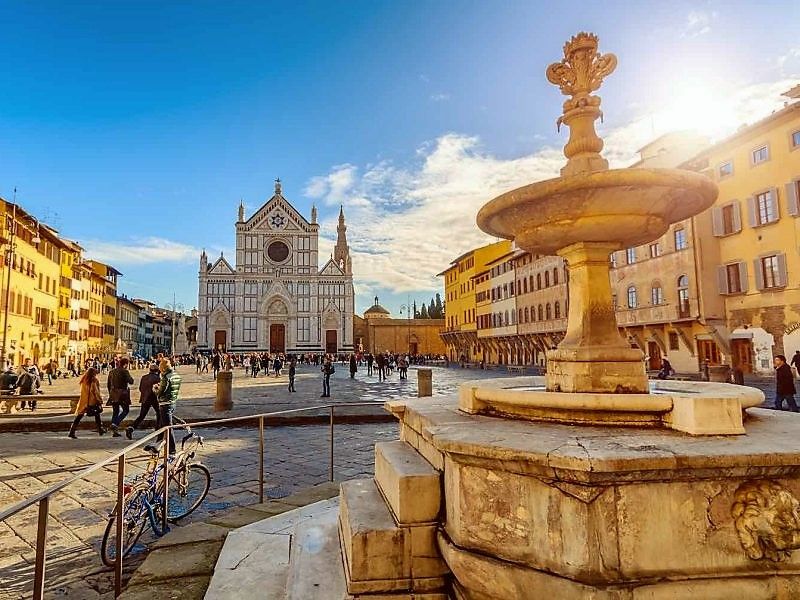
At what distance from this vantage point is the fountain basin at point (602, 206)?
3.24m

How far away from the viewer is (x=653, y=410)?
2.74m

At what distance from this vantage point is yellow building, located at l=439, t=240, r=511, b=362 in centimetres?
4569

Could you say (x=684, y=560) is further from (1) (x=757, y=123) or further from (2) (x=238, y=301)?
(2) (x=238, y=301)

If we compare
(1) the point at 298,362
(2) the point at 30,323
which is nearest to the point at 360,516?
(2) the point at 30,323

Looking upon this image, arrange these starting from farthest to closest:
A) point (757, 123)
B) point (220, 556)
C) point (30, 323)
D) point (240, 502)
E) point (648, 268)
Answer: point (30, 323)
point (648, 268)
point (757, 123)
point (240, 502)
point (220, 556)

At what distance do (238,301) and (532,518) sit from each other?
189ft

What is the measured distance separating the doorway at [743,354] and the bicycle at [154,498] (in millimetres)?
21643

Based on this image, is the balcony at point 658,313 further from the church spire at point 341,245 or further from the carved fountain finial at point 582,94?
the church spire at point 341,245

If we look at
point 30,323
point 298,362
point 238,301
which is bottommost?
point 298,362

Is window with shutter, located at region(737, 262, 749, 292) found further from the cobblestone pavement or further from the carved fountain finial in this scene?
the carved fountain finial

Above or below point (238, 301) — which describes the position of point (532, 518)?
below

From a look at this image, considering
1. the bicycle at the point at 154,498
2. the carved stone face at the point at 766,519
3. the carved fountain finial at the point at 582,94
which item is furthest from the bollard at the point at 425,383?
the carved stone face at the point at 766,519

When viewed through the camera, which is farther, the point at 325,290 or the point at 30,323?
the point at 325,290

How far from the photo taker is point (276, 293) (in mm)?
57656
